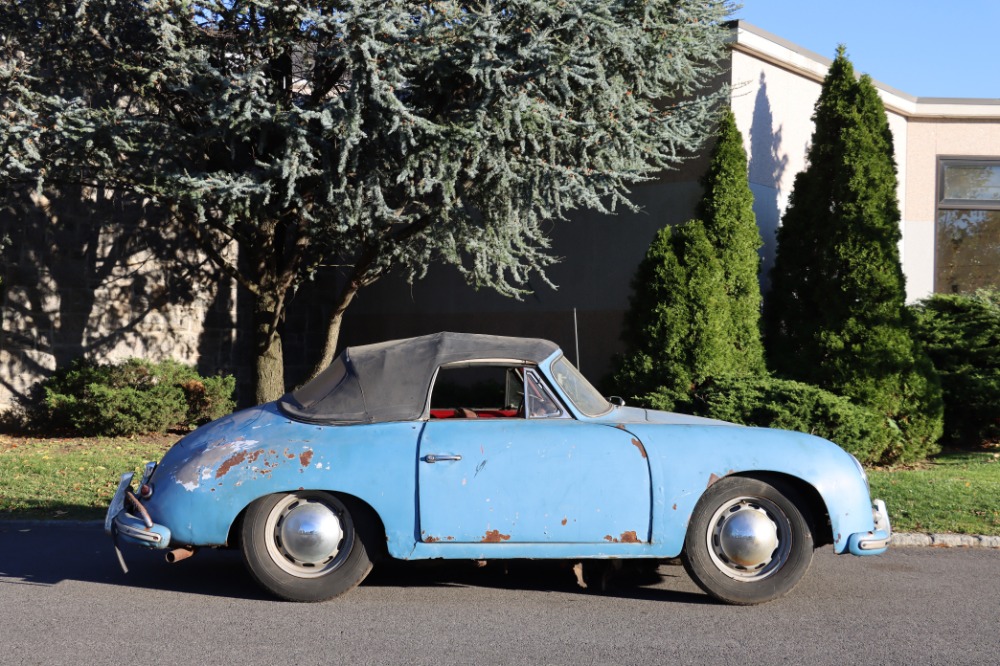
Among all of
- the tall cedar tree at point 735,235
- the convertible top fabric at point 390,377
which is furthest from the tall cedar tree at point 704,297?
the convertible top fabric at point 390,377

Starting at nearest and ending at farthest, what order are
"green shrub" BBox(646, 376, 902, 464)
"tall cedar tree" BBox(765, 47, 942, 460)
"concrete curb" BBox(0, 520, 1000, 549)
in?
"concrete curb" BBox(0, 520, 1000, 549), "green shrub" BBox(646, 376, 902, 464), "tall cedar tree" BBox(765, 47, 942, 460)

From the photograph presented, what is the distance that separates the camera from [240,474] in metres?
5.65

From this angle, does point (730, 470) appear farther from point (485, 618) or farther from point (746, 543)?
point (485, 618)

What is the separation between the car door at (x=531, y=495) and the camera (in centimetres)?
560

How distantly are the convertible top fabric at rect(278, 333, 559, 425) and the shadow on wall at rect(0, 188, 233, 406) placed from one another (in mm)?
8961

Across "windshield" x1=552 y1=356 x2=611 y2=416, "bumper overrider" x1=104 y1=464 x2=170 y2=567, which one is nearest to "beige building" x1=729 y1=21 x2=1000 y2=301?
"windshield" x1=552 y1=356 x2=611 y2=416

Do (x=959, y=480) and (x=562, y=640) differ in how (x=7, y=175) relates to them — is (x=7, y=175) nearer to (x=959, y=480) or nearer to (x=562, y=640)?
(x=562, y=640)

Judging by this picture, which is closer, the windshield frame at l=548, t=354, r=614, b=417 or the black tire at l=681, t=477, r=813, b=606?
the black tire at l=681, t=477, r=813, b=606

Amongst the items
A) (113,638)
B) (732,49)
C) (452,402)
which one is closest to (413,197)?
(452,402)

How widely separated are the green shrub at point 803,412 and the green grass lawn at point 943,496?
36cm

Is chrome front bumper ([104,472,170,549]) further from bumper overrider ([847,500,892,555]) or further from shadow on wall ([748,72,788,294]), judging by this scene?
shadow on wall ([748,72,788,294])

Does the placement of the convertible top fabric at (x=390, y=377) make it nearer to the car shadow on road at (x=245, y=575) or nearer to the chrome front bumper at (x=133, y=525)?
the chrome front bumper at (x=133, y=525)

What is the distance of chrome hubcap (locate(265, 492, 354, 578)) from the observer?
5672mm

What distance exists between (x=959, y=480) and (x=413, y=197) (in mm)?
6216
